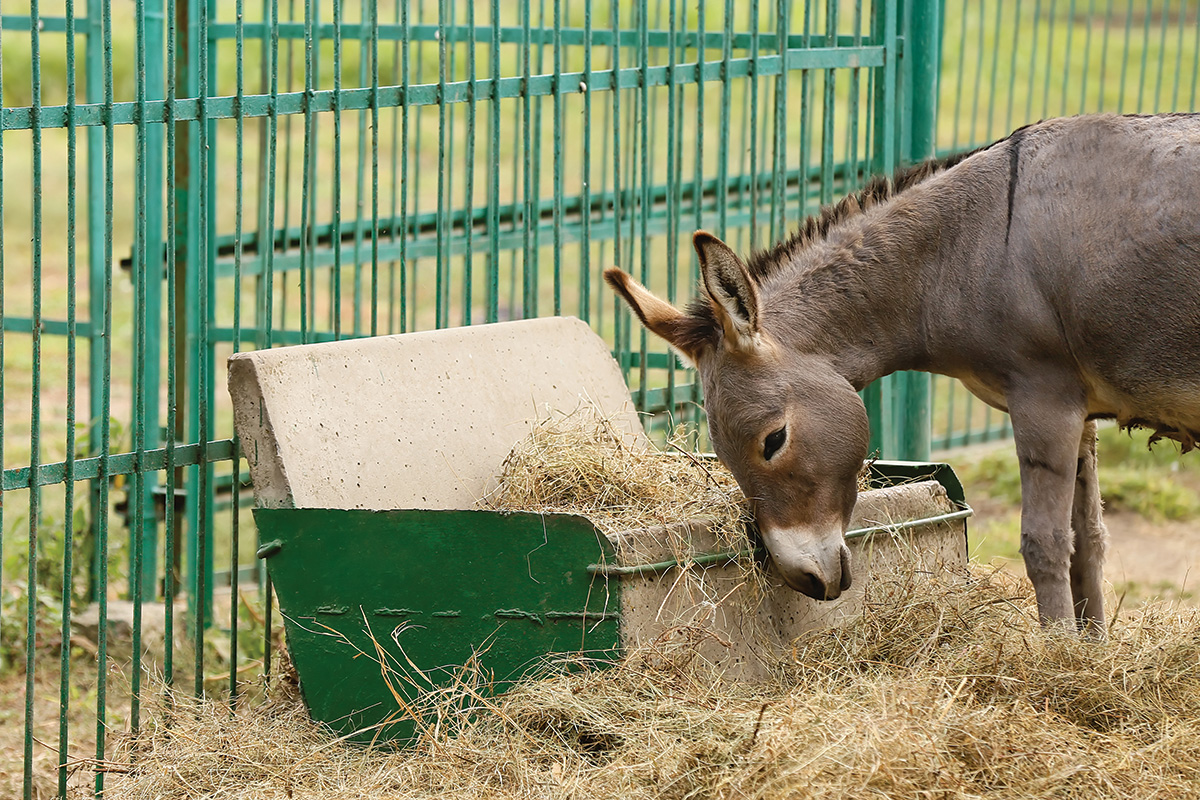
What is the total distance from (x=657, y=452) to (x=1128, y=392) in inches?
57.6

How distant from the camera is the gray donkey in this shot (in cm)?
403

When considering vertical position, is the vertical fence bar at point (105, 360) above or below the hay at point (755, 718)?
above

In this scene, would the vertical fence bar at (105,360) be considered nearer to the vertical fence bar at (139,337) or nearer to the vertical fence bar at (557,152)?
the vertical fence bar at (139,337)

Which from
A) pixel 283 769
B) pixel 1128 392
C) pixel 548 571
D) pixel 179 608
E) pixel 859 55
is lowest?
pixel 179 608

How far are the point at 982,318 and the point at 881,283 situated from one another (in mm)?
329

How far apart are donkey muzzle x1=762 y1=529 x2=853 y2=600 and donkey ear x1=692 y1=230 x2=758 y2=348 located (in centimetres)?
59

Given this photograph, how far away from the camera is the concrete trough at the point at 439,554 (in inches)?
148

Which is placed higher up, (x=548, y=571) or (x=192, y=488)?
(x=548, y=571)

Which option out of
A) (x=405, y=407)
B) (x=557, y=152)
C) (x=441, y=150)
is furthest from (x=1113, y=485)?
(x=405, y=407)

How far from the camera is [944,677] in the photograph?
371 centimetres

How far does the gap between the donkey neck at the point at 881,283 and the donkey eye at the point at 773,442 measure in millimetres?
422

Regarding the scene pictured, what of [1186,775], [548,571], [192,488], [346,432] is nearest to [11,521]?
[192,488]

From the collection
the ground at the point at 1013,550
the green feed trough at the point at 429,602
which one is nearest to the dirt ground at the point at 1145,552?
the ground at the point at 1013,550

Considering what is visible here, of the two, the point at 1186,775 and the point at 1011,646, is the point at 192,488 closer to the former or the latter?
the point at 1011,646
